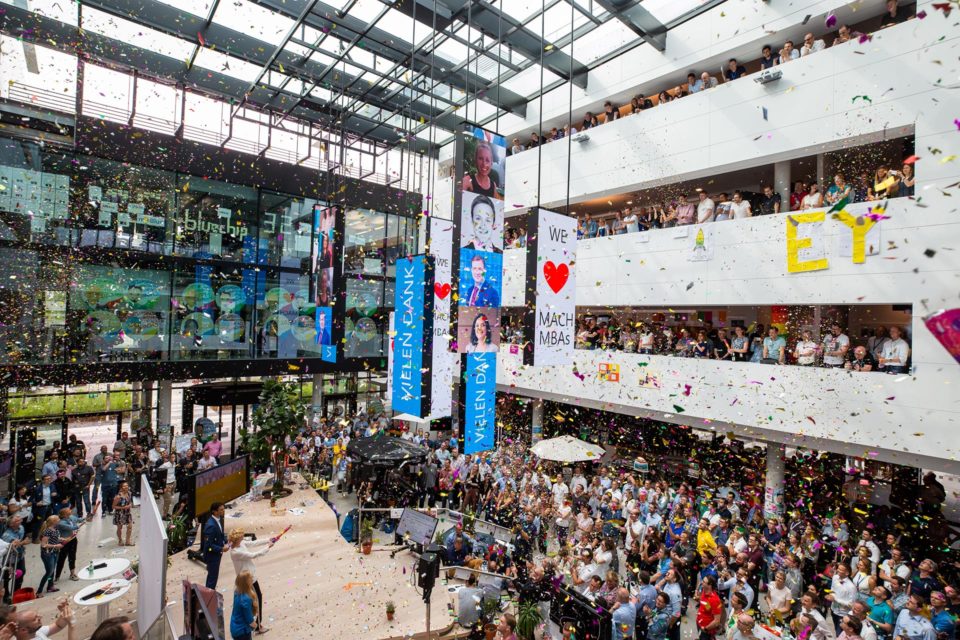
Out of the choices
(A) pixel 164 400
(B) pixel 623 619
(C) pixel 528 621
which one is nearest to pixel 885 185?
(B) pixel 623 619

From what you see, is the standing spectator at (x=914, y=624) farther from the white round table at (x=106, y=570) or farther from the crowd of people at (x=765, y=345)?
the white round table at (x=106, y=570)

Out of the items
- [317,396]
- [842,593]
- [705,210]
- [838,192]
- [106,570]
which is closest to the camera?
[106,570]

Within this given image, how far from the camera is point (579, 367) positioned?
38.3ft

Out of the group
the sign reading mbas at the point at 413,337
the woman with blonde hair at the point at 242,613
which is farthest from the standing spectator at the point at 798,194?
the woman with blonde hair at the point at 242,613

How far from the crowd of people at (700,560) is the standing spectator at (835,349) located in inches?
99.3

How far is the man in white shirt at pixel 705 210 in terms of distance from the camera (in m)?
9.88

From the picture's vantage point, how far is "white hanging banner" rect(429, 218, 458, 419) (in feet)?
21.7

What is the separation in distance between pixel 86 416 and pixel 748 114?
56.7ft

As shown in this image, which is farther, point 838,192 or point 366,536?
point 366,536

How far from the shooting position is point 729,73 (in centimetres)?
992

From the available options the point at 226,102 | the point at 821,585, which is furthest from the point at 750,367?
the point at 226,102

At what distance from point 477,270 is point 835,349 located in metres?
6.20

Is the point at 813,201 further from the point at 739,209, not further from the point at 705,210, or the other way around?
the point at 705,210

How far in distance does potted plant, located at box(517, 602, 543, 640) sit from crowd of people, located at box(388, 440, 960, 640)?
0.34 feet
